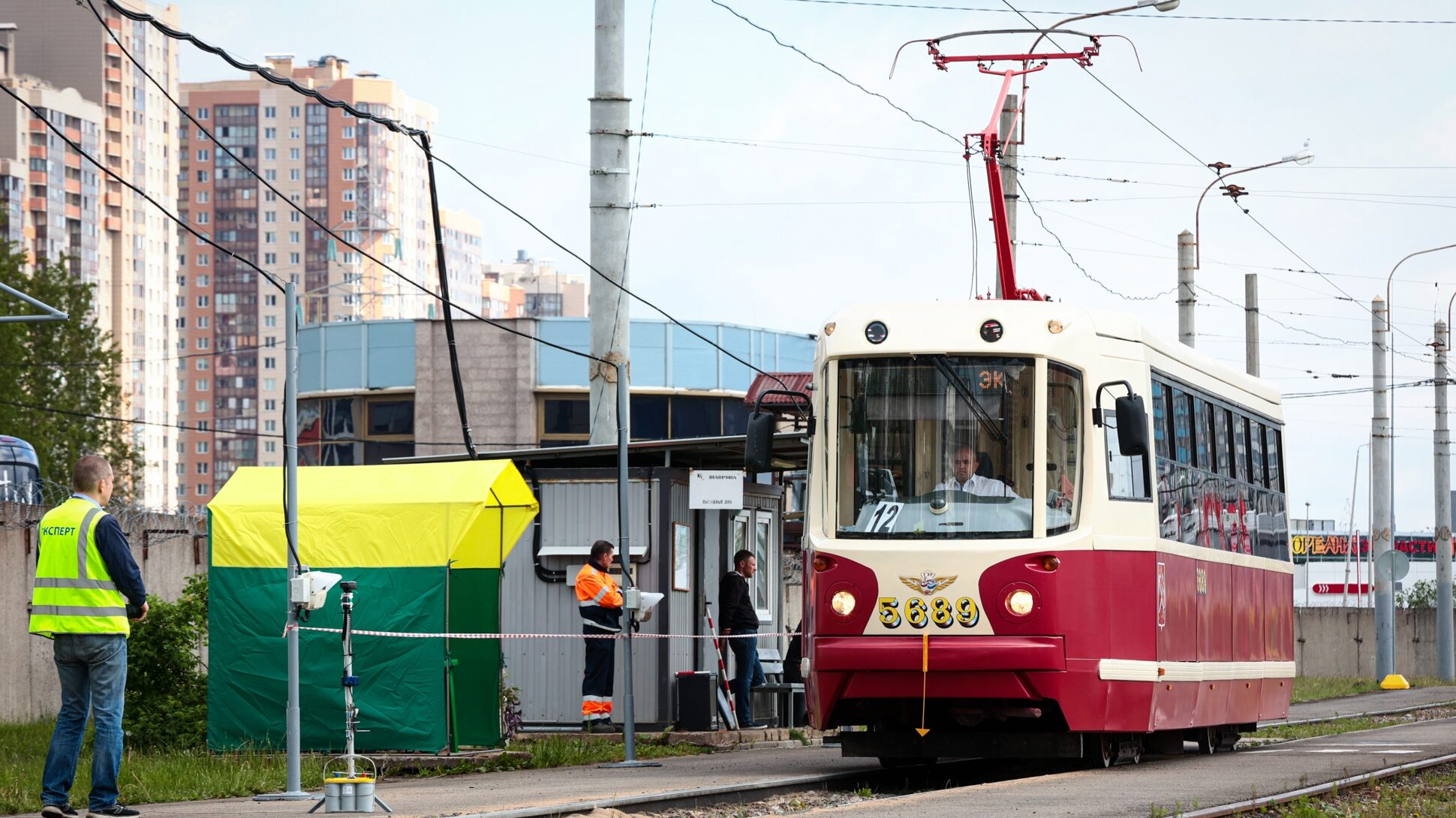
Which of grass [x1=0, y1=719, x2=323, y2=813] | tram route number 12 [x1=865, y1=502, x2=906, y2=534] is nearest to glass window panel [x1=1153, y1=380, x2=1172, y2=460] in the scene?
tram route number 12 [x1=865, y1=502, x2=906, y2=534]

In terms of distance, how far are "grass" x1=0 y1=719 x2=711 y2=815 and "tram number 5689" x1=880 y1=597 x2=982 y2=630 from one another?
3529mm

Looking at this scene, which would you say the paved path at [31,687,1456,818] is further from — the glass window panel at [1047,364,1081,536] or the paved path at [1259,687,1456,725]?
the paved path at [1259,687,1456,725]

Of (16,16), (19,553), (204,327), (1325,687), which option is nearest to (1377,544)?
(1325,687)

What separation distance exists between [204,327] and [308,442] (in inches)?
5633

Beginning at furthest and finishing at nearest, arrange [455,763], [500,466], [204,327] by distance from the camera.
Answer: [204,327] → [500,466] → [455,763]

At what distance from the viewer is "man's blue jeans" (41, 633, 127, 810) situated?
10789mm

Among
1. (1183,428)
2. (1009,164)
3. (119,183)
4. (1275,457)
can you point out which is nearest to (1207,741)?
(1183,428)

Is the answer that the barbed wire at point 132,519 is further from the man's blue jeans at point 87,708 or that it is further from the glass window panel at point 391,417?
the glass window panel at point 391,417

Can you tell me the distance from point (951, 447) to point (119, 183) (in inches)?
4896

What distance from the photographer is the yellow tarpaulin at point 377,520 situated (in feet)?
54.7

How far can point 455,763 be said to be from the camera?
623 inches

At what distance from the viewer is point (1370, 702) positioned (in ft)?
105

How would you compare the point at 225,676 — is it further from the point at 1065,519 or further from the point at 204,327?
the point at 204,327

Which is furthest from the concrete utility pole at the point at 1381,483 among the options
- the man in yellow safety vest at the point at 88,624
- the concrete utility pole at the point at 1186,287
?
the man in yellow safety vest at the point at 88,624
